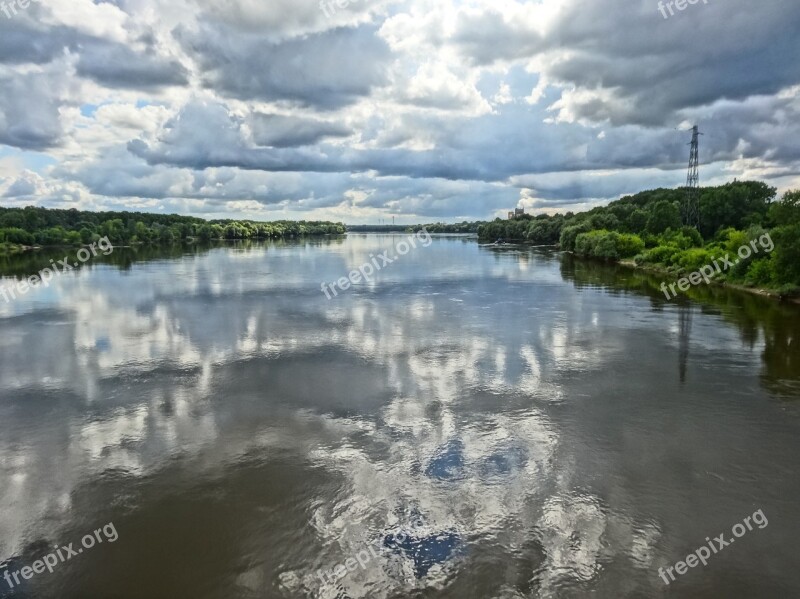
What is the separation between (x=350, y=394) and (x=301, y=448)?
5067 mm

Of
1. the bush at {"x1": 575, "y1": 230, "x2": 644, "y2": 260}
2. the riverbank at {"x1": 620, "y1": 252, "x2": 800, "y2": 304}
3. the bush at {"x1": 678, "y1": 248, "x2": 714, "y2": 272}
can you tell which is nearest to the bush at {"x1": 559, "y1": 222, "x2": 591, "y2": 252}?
the bush at {"x1": 575, "y1": 230, "x2": 644, "y2": 260}

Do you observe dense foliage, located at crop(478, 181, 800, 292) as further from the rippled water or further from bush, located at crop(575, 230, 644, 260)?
the rippled water

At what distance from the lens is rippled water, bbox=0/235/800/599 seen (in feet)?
37.0

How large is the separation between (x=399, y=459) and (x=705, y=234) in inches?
4403

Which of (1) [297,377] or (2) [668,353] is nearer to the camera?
(1) [297,377]

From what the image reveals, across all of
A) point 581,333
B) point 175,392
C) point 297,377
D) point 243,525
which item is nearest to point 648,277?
point 581,333

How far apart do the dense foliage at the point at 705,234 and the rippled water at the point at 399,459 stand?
14961 mm

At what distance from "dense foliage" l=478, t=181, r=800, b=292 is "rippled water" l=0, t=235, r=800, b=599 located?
14961 mm

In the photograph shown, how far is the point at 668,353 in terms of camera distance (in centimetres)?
2806

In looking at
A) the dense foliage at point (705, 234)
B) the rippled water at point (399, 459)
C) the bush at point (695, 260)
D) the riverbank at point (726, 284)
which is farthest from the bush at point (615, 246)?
the rippled water at point (399, 459)

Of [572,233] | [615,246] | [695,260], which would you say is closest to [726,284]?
[695,260]

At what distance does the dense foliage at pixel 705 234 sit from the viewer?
148 ft

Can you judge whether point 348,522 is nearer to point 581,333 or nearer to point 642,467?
point 642,467

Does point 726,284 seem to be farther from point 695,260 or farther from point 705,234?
point 705,234
